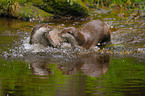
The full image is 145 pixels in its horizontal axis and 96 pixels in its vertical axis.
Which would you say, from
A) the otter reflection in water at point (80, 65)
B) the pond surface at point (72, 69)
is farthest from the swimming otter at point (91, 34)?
the otter reflection in water at point (80, 65)

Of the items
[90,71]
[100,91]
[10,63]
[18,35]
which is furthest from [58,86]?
[18,35]

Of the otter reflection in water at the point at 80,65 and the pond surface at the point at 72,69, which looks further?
the otter reflection in water at the point at 80,65

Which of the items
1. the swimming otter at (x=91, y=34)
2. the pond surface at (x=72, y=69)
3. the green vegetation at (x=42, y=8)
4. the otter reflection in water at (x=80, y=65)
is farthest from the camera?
the green vegetation at (x=42, y=8)

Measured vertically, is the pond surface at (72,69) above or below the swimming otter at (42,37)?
below

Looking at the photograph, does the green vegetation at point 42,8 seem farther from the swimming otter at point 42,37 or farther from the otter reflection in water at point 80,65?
the otter reflection in water at point 80,65

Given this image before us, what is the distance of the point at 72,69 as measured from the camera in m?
5.39

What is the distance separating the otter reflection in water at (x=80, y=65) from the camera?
513cm

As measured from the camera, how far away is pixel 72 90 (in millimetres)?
3863

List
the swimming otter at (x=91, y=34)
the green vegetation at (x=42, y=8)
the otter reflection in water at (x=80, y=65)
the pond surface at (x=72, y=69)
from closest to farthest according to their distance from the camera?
the pond surface at (x=72, y=69)
the otter reflection in water at (x=80, y=65)
the swimming otter at (x=91, y=34)
the green vegetation at (x=42, y=8)

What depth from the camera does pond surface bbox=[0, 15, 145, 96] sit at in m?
3.88

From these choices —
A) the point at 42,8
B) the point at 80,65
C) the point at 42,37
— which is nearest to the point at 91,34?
the point at 42,37

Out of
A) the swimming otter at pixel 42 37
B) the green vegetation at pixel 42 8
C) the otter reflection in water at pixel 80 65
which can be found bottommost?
the otter reflection in water at pixel 80 65

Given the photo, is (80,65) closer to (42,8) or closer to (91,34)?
(91,34)

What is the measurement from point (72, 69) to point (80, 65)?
48 centimetres
